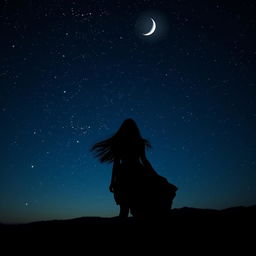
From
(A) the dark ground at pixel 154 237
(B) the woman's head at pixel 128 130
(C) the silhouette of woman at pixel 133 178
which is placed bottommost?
(A) the dark ground at pixel 154 237

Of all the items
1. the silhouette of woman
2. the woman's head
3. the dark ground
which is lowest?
the dark ground

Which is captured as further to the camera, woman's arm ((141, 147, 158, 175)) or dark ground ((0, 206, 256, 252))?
woman's arm ((141, 147, 158, 175))

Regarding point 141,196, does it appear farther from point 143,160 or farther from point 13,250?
point 13,250

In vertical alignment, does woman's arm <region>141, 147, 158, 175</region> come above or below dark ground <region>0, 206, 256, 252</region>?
above

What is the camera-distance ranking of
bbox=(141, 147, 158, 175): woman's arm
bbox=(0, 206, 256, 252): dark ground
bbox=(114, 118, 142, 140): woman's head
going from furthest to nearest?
bbox=(114, 118, 142, 140): woman's head → bbox=(141, 147, 158, 175): woman's arm → bbox=(0, 206, 256, 252): dark ground

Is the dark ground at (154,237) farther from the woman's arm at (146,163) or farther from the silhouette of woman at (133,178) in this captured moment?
the woman's arm at (146,163)

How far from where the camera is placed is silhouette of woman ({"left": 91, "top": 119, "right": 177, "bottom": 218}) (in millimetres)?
3865

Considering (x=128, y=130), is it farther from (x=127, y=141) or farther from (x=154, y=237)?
(x=154, y=237)

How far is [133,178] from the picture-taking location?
4.11 m

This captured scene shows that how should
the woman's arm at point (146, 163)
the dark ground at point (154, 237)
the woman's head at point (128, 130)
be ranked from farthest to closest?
the woman's head at point (128, 130)
the woman's arm at point (146, 163)
the dark ground at point (154, 237)

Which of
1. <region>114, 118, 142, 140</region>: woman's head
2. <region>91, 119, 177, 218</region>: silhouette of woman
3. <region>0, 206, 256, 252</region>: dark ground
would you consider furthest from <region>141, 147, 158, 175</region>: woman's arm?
<region>0, 206, 256, 252</region>: dark ground

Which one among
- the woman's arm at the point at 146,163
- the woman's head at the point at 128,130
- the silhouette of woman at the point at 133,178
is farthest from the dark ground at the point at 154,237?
the woman's head at the point at 128,130

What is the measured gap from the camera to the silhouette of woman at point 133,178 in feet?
12.7

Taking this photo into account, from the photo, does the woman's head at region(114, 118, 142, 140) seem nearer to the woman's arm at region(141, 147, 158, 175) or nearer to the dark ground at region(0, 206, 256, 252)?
the woman's arm at region(141, 147, 158, 175)
